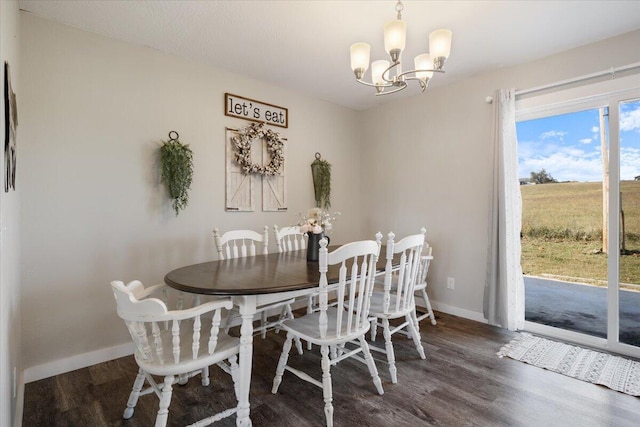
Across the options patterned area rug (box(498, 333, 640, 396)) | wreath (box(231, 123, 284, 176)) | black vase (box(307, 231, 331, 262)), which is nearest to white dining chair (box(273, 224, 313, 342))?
black vase (box(307, 231, 331, 262))

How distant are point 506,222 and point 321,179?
2002mm

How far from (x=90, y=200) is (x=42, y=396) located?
1305 millimetres

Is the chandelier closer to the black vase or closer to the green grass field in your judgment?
the black vase

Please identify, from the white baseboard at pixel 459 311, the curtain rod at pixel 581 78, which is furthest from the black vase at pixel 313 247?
the curtain rod at pixel 581 78

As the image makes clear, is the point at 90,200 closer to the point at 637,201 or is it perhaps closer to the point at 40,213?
the point at 40,213

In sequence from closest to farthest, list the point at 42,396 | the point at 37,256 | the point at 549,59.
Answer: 1. the point at 42,396
2. the point at 37,256
3. the point at 549,59

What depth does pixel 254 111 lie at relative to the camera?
338 cm

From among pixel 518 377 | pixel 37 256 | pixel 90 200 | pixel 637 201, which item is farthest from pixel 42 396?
pixel 637 201

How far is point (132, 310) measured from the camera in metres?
1.35

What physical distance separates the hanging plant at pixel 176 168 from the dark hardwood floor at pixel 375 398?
54.3 inches

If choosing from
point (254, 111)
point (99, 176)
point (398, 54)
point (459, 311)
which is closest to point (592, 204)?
point (459, 311)

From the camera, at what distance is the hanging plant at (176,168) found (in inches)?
105

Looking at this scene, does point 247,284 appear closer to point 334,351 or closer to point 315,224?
point 315,224

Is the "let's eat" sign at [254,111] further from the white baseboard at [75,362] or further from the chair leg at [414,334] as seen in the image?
the chair leg at [414,334]
